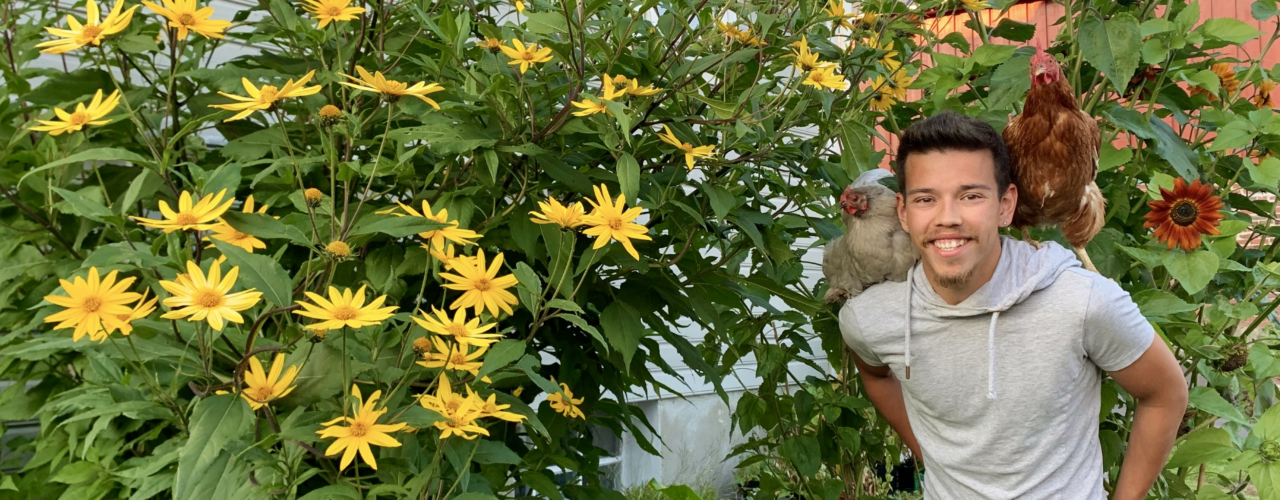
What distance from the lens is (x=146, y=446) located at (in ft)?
3.63

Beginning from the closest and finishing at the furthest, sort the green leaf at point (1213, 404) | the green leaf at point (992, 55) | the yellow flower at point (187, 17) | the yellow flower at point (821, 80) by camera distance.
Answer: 1. the yellow flower at point (187, 17)
2. the yellow flower at point (821, 80)
3. the green leaf at point (1213, 404)
4. the green leaf at point (992, 55)

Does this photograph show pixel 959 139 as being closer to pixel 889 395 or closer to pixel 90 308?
pixel 889 395

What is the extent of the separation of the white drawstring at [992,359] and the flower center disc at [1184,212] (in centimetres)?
36

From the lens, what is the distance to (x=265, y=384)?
0.82 meters

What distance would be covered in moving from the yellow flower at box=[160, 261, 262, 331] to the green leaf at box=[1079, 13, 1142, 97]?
122 centimetres

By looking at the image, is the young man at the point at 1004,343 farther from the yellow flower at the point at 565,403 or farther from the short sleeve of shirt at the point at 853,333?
the yellow flower at the point at 565,403

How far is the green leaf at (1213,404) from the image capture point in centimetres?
141

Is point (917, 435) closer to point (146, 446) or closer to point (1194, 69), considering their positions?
point (1194, 69)

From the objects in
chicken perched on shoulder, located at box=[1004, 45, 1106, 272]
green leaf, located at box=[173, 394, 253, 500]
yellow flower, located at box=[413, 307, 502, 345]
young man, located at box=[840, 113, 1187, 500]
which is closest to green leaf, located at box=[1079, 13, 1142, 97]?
chicken perched on shoulder, located at box=[1004, 45, 1106, 272]

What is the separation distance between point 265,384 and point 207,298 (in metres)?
0.11

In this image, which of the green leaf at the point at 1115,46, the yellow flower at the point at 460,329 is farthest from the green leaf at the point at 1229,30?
the yellow flower at the point at 460,329

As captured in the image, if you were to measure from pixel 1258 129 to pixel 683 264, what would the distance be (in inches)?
37.4

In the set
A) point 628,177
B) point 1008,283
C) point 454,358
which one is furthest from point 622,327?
point 1008,283

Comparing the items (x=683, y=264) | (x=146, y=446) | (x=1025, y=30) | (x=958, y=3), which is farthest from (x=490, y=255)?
(x=1025, y=30)
